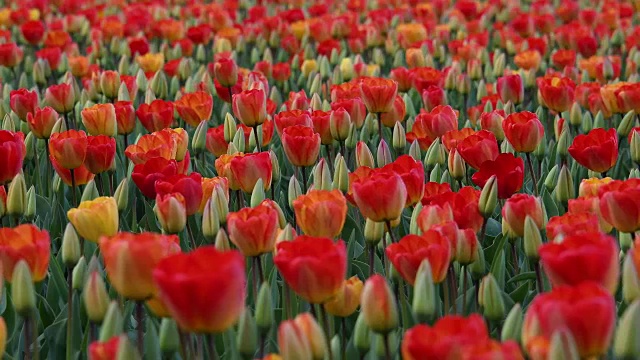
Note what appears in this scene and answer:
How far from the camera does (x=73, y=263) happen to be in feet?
6.59

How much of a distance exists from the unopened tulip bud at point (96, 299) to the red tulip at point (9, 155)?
893 millimetres

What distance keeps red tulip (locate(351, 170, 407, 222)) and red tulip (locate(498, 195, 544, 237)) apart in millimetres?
282

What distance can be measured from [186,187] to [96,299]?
1.79 ft

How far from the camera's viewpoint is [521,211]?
2057mm

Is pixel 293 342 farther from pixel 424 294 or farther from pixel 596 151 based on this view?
pixel 596 151

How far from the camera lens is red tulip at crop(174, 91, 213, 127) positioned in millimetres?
3389

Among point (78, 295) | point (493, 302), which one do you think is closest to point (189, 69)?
point (78, 295)

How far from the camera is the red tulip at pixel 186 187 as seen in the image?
A: 86.0 inches

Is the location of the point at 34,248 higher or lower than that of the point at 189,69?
higher

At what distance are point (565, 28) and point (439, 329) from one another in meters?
4.48

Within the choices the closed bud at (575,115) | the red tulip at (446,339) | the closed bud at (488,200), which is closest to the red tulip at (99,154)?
the closed bud at (488,200)

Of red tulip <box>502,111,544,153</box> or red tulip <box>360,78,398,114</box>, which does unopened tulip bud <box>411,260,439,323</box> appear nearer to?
red tulip <box>502,111,544,153</box>

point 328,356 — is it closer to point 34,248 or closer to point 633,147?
point 34,248

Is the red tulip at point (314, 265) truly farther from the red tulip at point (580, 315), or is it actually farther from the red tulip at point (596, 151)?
the red tulip at point (596, 151)
